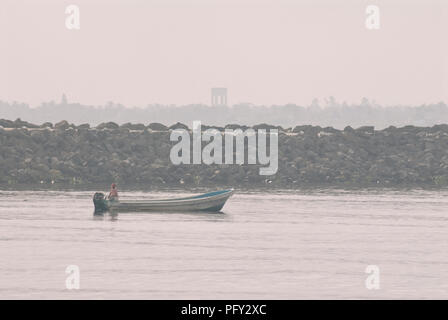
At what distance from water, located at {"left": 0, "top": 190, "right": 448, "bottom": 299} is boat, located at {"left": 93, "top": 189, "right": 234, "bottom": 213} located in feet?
2.18

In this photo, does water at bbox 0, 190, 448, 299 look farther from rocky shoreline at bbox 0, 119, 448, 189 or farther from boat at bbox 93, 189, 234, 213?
rocky shoreline at bbox 0, 119, 448, 189

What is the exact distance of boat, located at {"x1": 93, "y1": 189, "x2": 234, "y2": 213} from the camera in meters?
56.6

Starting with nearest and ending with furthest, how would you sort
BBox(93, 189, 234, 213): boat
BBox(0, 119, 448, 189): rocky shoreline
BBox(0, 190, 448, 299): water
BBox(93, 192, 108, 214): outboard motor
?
1. BBox(0, 190, 448, 299): water
2. BBox(93, 192, 108, 214): outboard motor
3. BBox(93, 189, 234, 213): boat
4. BBox(0, 119, 448, 189): rocky shoreline

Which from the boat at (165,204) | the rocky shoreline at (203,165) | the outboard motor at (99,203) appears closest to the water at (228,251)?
the boat at (165,204)

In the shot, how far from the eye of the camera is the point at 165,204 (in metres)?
56.8

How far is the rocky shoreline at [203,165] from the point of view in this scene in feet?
310

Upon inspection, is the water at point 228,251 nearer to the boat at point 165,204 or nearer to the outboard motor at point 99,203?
the boat at point 165,204

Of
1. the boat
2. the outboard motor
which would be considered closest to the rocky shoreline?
the boat

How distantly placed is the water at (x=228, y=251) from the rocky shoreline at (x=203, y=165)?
98.1 feet

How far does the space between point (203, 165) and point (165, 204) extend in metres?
44.6

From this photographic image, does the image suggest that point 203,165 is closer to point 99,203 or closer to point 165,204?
point 165,204

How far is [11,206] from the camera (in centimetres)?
6156

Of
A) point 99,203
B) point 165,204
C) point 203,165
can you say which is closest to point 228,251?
point 165,204

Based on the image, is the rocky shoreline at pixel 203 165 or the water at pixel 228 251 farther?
the rocky shoreline at pixel 203 165
